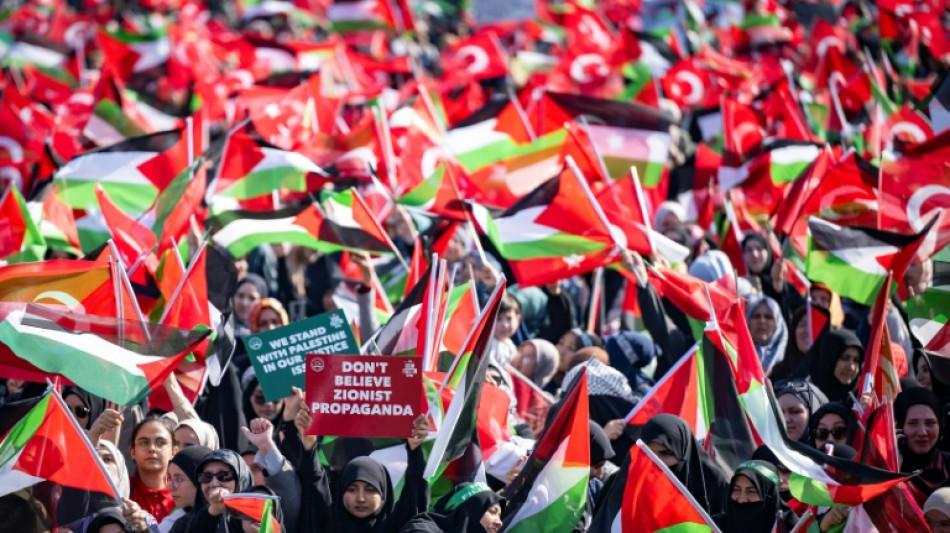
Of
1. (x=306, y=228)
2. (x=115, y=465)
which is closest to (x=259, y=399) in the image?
Result: (x=115, y=465)

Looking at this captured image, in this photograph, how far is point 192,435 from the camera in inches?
293

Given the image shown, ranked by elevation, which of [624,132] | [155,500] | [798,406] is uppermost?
[155,500]

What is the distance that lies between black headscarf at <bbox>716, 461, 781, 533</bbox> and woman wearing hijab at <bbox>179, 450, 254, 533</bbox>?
200 centimetres

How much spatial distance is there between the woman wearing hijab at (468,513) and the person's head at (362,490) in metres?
0.17

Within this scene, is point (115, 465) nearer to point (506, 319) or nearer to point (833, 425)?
point (506, 319)

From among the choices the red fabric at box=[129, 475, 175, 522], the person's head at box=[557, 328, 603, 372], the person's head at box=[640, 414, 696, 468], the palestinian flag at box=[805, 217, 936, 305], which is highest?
the person's head at box=[640, 414, 696, 468]

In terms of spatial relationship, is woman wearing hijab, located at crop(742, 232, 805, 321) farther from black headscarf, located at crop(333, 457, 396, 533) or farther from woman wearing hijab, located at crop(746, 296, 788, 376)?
black headscarf, located at crop(333, 457, 396, 533)

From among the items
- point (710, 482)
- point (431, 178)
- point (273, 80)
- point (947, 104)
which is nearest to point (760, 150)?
point (947, 104)

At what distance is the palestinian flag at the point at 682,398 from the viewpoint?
25.7 ft

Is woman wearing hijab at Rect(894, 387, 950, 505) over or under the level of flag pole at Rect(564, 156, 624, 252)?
over

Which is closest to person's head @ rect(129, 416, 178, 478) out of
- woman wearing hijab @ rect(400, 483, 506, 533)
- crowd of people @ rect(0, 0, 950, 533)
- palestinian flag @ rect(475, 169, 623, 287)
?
crowd of people @ rect(0, 0, 950, 533)

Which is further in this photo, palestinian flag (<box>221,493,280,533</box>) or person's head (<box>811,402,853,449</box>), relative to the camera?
person's head (<box>811,402,853,449</box>)

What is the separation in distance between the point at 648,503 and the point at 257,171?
519cm

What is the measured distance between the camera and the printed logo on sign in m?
6.91
